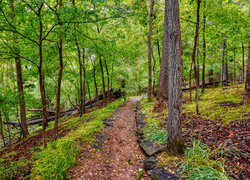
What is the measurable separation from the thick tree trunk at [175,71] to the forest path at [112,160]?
1.20m

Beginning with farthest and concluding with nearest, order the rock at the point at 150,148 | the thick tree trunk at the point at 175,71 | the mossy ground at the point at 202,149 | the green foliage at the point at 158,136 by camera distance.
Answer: the green foliage at the point at 158,136
the rock at the point at 150,148
the thick tree trunk at the point at 175,71
the mossy ground at the point at 202,149

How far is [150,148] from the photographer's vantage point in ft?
12.5

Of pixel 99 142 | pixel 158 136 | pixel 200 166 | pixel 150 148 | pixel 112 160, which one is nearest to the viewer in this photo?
pixel 200 166

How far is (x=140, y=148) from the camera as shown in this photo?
167 inches

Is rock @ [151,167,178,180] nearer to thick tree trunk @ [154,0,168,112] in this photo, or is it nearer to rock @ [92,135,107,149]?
rock @ [92,135,107,149]

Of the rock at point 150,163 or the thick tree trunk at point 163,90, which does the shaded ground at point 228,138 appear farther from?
the thick tree trunk at point 163,90

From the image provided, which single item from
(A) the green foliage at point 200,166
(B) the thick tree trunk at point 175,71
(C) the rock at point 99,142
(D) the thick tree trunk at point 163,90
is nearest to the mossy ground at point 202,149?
(A) the green foliage at point 200,166

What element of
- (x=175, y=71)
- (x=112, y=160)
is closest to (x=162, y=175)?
(x=112, y=160)

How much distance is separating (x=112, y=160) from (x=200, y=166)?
7.38ft

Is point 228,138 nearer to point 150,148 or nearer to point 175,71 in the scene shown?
point 150,148

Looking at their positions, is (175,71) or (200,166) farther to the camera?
(175,71)

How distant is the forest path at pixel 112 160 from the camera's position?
302 centimetres

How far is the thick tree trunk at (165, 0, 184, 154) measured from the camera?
2986 mm

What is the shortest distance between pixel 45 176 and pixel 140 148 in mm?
2712
